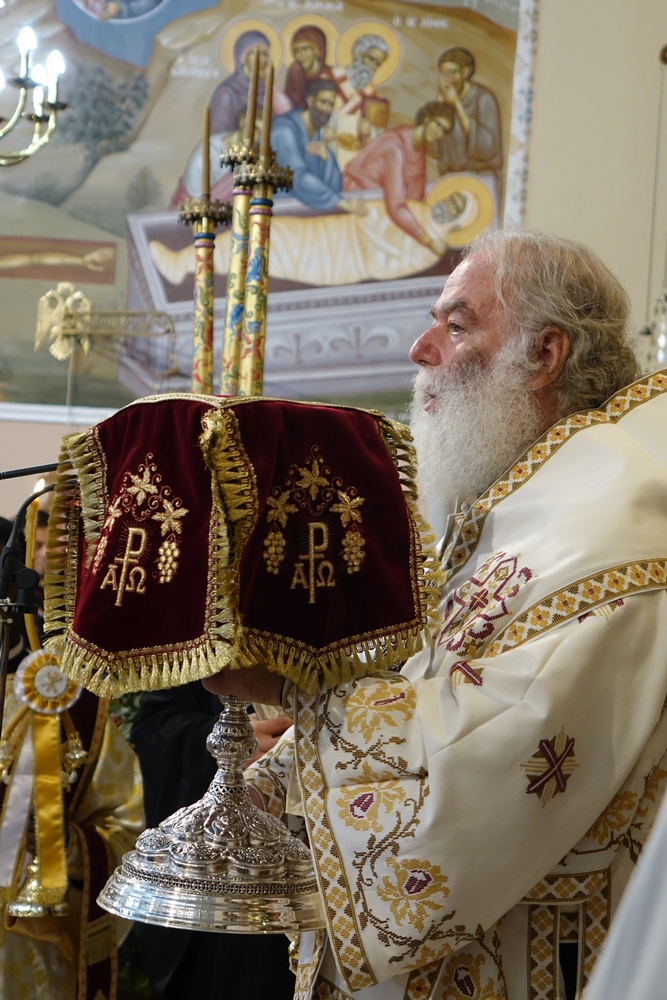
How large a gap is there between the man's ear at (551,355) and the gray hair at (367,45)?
4089 millimetres

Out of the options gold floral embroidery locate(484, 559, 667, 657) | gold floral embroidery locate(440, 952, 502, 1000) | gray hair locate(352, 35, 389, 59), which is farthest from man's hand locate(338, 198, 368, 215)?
gold floral embroidery locate(440, 952, 502, 1000)

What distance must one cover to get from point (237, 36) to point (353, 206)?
110cm

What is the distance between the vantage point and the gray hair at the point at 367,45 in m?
6.07

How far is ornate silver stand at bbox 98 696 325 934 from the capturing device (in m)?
1.67

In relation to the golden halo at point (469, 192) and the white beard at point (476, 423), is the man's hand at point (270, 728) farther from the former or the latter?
the golden halo at point (469, 192)

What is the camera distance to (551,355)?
8.25 ft

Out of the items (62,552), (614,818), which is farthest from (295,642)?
(614,818)

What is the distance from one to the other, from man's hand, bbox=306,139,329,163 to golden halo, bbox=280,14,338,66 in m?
0.44

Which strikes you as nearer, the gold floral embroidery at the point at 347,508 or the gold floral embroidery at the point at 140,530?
the gold floral embroidery at the point at 140,530

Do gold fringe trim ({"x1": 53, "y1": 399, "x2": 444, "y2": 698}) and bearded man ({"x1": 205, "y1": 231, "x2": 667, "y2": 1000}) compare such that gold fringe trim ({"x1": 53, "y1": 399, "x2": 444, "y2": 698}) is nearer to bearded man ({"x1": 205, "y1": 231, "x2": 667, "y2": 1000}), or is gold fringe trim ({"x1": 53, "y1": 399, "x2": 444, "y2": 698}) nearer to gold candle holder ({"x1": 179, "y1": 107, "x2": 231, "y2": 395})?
bearded man ({"x1": 205, "y1": 231, "x2": 667, "y2": 1000})

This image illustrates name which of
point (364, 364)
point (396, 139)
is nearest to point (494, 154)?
point (396, 139)

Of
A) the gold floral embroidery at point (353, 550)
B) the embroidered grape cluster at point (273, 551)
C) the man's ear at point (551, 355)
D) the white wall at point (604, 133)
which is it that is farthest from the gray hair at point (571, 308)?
the white wall at point (604, 133)

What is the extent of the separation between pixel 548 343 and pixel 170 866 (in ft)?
4.57

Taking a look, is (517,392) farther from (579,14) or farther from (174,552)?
(579,14)
